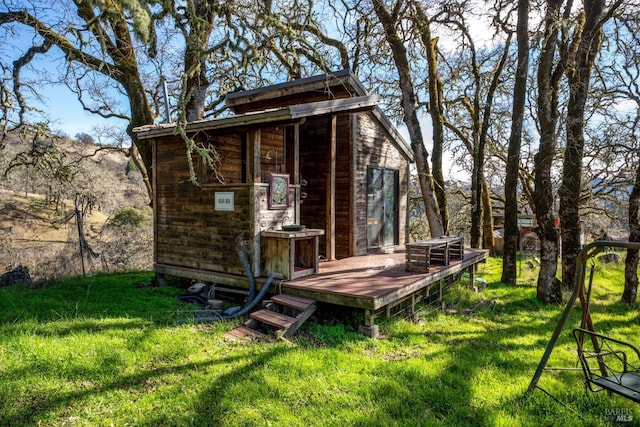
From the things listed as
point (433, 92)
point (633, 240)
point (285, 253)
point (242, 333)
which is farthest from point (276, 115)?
point (633, 240)

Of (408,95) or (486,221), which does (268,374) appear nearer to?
(408,95)

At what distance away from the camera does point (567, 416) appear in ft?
11.2

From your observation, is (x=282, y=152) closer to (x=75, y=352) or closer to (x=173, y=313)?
(x=173, y=313)

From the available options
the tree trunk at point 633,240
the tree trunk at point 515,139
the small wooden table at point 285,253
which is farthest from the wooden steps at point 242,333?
the tree trunk at point 633,240

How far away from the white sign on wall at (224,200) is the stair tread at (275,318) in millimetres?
2026

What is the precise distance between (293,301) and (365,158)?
15.3 ft

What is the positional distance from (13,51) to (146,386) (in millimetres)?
9223

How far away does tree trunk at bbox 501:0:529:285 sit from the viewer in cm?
867

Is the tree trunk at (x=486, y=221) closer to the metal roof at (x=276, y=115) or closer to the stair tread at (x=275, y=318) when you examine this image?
the metal roof at (x=276, y=115)

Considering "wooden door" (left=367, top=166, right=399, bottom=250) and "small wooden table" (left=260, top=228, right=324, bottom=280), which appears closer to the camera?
"small wooden table" (left=260, top=228, right=324, bottom=280)

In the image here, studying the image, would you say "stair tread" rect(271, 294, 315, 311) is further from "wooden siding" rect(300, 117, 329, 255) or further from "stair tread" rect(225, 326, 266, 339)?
"wooden siding" rect(300, 117, 329, 255)

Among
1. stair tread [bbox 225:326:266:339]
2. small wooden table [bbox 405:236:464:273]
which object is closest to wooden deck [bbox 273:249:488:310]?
small wooden table [bbox 405:236:464:273]

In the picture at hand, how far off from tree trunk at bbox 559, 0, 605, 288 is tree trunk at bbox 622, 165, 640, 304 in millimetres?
1020

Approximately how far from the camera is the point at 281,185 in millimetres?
6648
